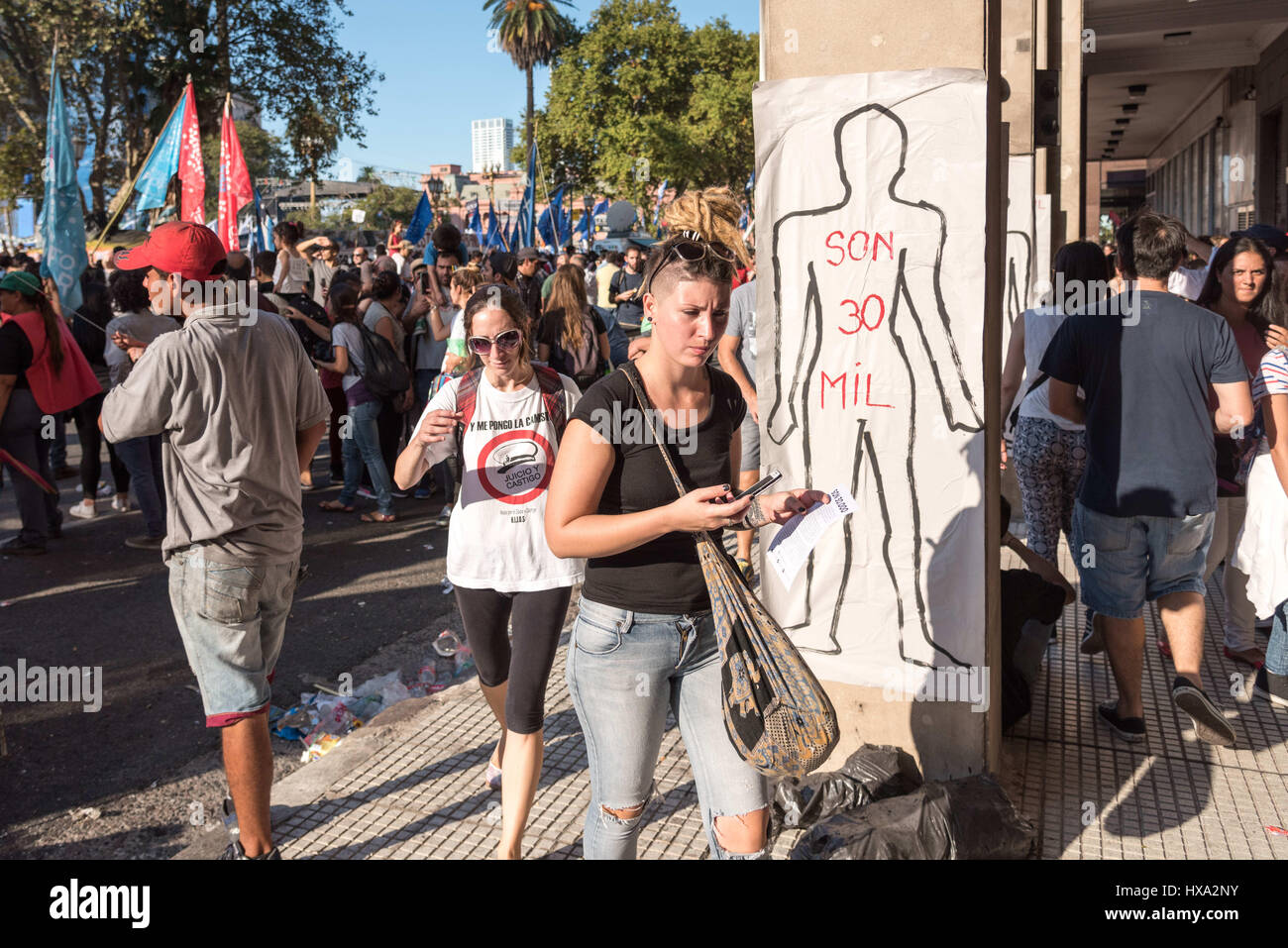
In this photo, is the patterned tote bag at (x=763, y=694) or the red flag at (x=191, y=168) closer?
the patterned tote bag at (x=763, y=694)

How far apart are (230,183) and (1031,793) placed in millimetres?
9577

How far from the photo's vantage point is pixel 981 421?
3744 millimetres

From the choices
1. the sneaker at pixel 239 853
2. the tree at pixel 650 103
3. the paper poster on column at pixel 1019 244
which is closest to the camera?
the sneaker at pixel 239 853

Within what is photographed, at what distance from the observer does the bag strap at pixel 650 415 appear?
105 inches

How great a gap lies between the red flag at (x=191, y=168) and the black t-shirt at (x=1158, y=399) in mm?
7970

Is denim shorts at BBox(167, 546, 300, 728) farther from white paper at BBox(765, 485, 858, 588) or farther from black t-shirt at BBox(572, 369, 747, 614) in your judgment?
white paper at BBox(765, 485, 858, 588)

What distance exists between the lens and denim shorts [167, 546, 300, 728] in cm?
346

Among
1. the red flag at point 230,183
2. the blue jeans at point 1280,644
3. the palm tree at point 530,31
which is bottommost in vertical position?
Result: the blue jeans at point 1280,644

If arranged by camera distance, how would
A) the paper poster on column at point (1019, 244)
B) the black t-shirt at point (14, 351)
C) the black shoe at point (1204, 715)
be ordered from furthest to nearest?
the black t-shirt at point (14, 351)
the paper poster on column at point (1019, 244)
the black shoe at point (1204, 715)

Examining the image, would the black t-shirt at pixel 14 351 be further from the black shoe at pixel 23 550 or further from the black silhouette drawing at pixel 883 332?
the black silhouette drawing at pixel 883 332

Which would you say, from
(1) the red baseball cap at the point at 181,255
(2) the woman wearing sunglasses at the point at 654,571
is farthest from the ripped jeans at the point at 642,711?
(1) the red baseball cap at the point at 181,255

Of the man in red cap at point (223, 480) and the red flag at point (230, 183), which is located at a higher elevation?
the red flag at point (230, 183)

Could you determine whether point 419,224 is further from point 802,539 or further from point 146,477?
point 802,539
